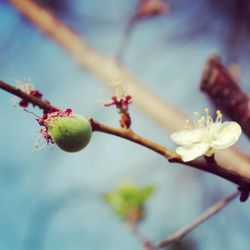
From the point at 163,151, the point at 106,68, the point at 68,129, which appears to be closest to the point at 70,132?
the point at 68,129

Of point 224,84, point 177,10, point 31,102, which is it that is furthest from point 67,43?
point 31,102

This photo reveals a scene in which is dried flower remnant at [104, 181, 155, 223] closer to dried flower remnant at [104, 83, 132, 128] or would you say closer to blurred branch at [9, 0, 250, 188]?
blurred branch at [9, 0, 250, 188]

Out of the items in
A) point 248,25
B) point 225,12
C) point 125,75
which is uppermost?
point 225,12

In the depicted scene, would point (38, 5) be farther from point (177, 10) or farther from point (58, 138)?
point (58, 138)

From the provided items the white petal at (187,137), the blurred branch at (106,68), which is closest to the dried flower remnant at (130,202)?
the blurred branch at (106,68)

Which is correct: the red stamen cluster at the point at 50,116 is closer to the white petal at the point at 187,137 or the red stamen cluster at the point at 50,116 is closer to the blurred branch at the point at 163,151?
the blurred branch at the point at 163,151

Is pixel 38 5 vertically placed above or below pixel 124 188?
above

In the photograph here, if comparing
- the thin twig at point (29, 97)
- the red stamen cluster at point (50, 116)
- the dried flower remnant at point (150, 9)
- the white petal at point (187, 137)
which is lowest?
the white petal at point (187, 137)

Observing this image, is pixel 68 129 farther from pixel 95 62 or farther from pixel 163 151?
pixel 95 62

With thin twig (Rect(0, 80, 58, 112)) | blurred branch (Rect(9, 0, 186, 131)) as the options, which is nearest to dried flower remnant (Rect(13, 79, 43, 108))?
thin twig (Rect(0, 80, 58, 112))
